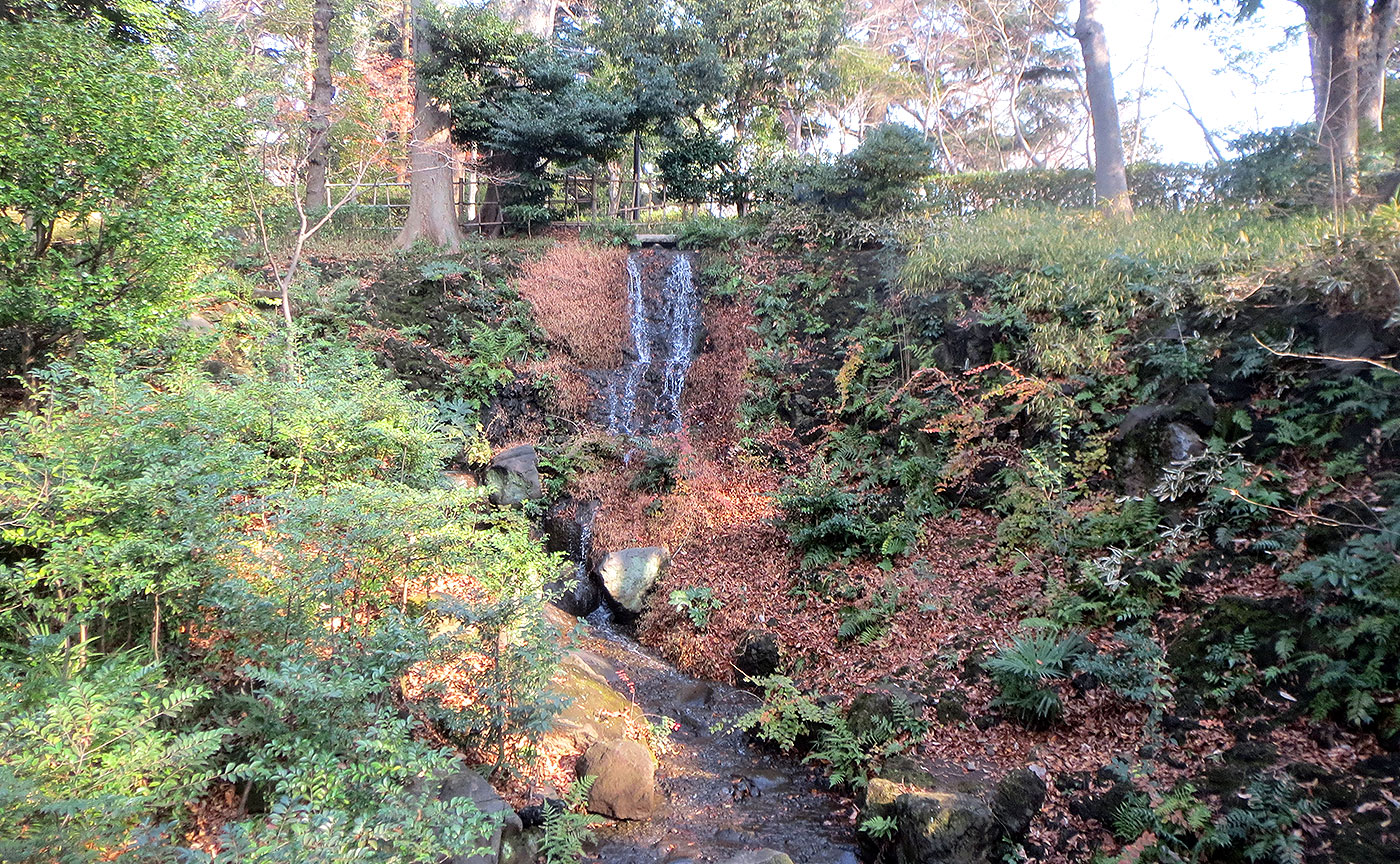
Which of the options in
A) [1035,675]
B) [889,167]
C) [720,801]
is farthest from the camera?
[889,167]

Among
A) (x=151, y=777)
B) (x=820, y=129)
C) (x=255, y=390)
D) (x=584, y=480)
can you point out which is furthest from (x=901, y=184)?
(x=151, y=777)

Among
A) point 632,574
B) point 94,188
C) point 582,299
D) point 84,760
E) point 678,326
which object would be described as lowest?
point 632,574

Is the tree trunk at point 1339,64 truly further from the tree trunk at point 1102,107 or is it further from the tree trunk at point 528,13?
the tree trunk at point 528,13

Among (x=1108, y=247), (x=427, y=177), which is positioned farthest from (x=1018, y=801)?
(x=427, y=177)

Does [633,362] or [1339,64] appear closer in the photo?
[1339,64]

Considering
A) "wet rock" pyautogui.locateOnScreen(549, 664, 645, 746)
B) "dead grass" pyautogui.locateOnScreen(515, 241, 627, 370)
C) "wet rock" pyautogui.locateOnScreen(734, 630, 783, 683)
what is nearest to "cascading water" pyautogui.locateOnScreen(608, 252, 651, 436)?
"dead grass" pyautogui.locateOnScreen(515, 241, 627, 370)

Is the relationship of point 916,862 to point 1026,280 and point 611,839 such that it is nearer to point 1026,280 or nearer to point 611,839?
point 611,839

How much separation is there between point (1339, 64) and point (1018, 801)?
12821 mm

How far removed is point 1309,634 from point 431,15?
20240 mm

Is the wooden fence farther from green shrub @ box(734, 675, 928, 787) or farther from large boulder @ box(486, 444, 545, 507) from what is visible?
green shrub @ box(734, 675, 928, 787)

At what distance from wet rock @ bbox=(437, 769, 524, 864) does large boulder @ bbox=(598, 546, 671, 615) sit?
4605mm

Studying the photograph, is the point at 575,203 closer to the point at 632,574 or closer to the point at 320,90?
the point at 320,90

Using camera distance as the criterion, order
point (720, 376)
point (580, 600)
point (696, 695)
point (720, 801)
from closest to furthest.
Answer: point (720, 801), point (696, 695), point (580, 600), point (720, 376)

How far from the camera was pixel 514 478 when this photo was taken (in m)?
11.7
